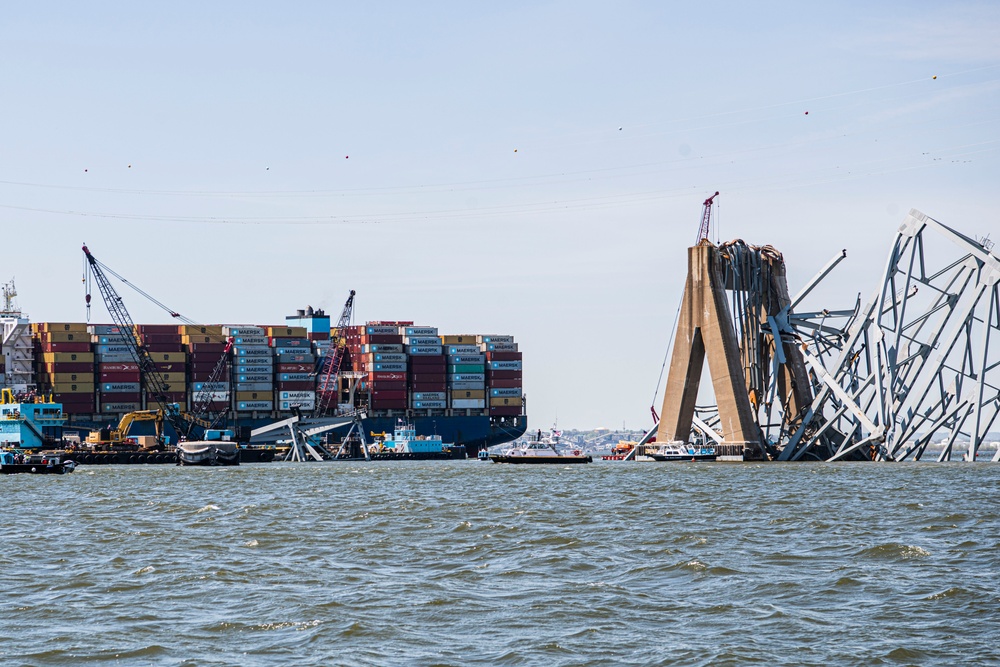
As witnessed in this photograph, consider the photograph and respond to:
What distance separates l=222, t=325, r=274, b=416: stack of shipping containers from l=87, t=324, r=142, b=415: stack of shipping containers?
46.3 ft

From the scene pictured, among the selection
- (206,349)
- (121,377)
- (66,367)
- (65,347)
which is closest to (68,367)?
(66,367)

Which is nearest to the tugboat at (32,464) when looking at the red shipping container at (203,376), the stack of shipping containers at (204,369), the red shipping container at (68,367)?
the red shipping container at (68,367)

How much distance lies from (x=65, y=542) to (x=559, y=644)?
2248cm

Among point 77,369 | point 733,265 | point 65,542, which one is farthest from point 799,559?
point 77,369

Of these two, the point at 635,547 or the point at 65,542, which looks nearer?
the point at 635,547

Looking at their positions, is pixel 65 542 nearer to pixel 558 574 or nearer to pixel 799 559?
pixel 558 574

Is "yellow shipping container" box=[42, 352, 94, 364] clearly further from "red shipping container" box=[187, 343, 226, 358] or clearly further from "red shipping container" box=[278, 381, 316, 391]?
"red shipping container" box=[278, 381, 316, 391]

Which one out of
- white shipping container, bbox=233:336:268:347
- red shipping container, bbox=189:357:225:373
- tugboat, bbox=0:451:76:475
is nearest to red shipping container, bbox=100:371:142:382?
red shipping container, bbox=189:357:225:373

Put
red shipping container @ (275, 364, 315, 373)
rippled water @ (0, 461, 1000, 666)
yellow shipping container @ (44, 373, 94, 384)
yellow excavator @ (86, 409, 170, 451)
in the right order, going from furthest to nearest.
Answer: red shipping container @ (275, 364, 315, 373), yellow shipping container @ (44, 373, 94, 384), yellow excavator @ (86, 409, 170, 451), rippled water @ (0, 461, 1000, 666)

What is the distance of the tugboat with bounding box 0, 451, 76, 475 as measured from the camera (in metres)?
95.2

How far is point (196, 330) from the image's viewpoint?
191 m

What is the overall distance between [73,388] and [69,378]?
147cm

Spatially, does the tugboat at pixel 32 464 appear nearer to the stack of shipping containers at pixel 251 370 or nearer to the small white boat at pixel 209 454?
the small white boat at pixel 209 454

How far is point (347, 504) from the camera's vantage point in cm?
5694
